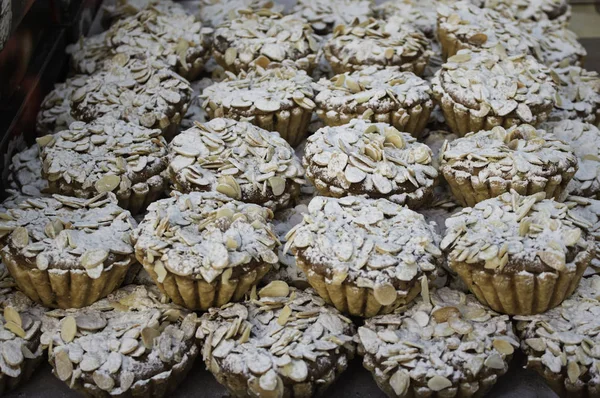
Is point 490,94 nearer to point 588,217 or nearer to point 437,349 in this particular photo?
point 588,217

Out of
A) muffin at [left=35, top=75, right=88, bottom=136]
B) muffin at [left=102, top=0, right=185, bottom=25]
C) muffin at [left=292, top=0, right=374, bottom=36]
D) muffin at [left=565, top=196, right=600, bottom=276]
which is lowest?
muffin at [left=565, top=196, right=600, bottom=276]

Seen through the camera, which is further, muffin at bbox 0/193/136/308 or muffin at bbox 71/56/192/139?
muffin at bbox 71/56/192/139

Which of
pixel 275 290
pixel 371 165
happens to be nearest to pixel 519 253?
pixel 371 165

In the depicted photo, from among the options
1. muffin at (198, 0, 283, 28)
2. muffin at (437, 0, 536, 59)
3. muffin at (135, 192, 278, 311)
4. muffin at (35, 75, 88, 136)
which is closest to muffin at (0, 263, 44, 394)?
muffin at (135, 192, 278, 311)

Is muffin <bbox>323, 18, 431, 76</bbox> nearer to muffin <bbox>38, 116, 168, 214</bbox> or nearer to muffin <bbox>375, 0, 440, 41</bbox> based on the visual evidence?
muffin <bbox>375, 0, 440, 41</bbox>

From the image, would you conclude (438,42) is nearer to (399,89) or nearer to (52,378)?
(399,89)

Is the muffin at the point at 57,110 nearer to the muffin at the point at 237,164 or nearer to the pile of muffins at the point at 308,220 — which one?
the pile of muffins at the point at 308,220

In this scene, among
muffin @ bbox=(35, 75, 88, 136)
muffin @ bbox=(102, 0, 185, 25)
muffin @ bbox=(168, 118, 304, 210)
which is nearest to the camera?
muffin @ bbox=(168, 118, 304, 210)

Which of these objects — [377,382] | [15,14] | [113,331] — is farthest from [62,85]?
→ [377,382]
